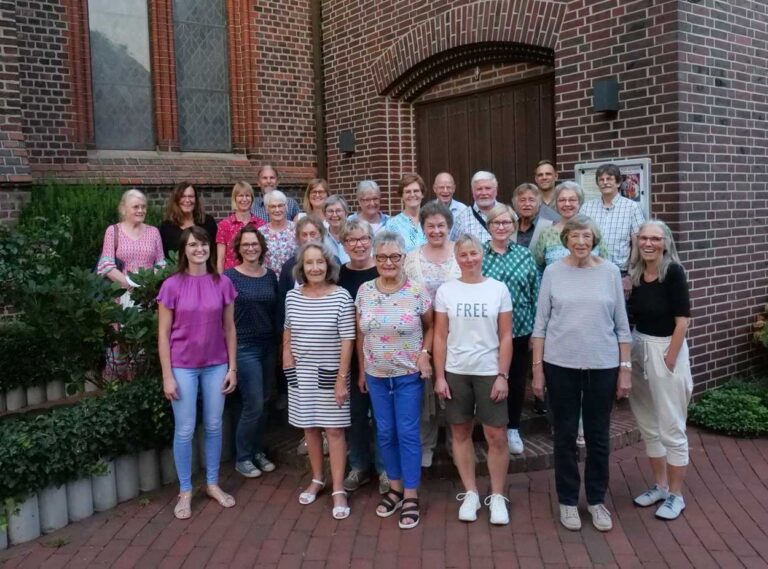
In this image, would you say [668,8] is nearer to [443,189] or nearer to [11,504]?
[443,189]

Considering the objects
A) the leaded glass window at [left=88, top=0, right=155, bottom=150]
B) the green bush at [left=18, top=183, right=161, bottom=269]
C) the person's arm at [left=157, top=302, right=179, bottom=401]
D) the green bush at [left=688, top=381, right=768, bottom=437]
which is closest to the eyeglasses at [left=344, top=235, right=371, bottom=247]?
the person's arm at [left=157, top=302, right=179, bottom=401]

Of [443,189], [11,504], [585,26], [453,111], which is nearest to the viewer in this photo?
[11,504]

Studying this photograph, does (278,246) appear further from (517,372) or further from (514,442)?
(514,442)

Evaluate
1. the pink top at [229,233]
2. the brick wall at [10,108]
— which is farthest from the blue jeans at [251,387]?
the brick wall at [10,108]

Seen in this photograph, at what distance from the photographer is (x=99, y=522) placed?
4.75 metres

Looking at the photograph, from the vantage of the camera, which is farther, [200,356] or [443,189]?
[443,189]

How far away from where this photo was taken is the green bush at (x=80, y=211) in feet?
25.0

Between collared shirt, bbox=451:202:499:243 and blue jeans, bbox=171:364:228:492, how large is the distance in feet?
6.32

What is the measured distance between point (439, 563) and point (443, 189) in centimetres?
272

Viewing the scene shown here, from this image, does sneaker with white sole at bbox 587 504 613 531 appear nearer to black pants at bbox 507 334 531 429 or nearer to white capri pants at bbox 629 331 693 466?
white capri pants at bbox 629 331 693 466

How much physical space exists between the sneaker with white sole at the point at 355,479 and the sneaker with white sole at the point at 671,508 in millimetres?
1853

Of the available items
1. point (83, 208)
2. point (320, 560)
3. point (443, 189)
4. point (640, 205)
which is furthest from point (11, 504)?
point (640, 205)

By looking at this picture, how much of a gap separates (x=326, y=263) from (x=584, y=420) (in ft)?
5.79

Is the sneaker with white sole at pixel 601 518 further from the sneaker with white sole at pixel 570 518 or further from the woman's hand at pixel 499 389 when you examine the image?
the woman's hand at pixel 499 389
